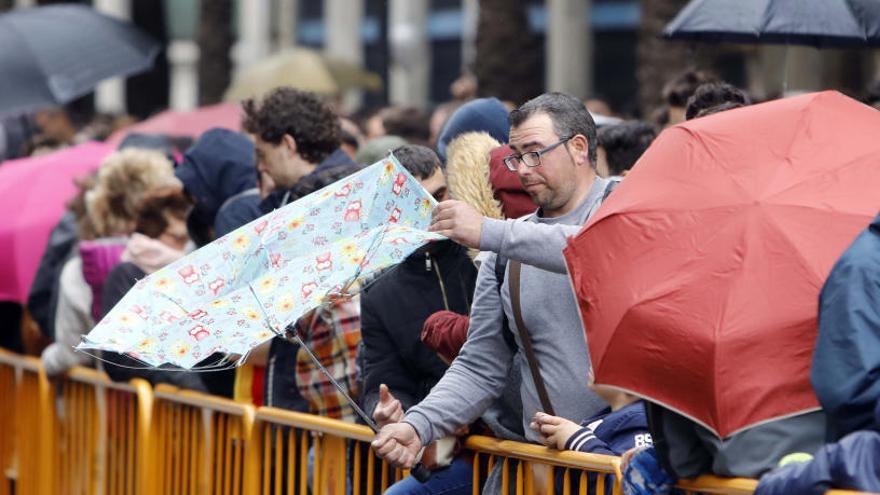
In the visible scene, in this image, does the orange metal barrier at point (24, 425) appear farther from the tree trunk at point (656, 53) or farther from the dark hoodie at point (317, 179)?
the tree trunk at point (656, 53)

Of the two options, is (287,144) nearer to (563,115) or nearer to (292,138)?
(292,138)

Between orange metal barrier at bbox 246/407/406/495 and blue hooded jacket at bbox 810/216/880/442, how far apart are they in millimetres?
2212

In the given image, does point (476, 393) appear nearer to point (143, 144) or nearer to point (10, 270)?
point (10, 270)

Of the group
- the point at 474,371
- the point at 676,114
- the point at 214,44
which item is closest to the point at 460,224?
the point at 474,371

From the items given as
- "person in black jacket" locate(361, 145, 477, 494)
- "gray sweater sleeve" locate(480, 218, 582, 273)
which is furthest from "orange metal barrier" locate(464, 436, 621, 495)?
"gray sweater sleeve" locate(480, 218, 582, 273)

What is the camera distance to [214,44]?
974 inches

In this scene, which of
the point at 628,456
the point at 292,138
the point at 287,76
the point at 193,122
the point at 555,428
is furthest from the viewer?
the point at 287,76

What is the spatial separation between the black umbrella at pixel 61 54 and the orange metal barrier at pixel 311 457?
4.33m

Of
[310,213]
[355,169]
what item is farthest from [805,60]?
[310,213]

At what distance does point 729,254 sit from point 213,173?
4572mm

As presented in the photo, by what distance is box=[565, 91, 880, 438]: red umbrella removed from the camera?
3.86 metres

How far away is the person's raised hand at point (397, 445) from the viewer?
16.8 feet

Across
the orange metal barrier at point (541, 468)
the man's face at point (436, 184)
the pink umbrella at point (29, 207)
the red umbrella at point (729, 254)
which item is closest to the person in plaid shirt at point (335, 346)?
the man's face at point (436, 184)

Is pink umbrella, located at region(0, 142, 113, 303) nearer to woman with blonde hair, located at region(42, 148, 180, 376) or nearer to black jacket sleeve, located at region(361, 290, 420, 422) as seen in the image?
woman with blonde hair, located at region(42, 148, 180, 376)
